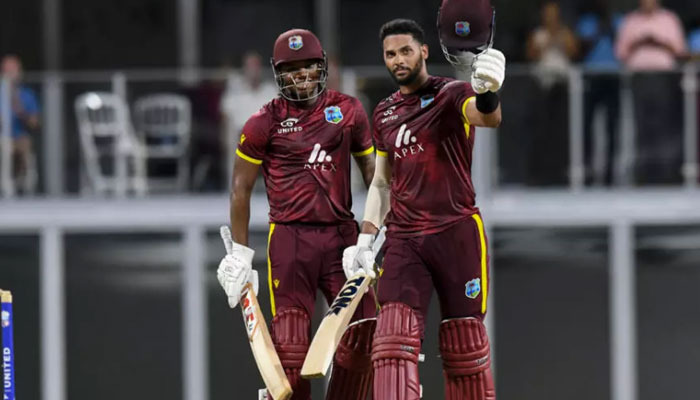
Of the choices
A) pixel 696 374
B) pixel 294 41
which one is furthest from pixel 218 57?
pixel 294 41

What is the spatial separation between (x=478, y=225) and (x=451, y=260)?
25 centimetres

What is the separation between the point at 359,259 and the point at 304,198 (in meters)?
0.45

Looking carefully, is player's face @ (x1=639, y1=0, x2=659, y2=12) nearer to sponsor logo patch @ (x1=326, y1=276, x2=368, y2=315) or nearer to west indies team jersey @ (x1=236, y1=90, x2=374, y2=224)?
west indies team jersey @ (x1=236, y1=90, x2=374, y2=224)

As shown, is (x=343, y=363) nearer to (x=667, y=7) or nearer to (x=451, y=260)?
(x=451, y=260)

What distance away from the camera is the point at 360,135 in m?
8.06

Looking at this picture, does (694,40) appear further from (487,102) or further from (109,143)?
(487,102)

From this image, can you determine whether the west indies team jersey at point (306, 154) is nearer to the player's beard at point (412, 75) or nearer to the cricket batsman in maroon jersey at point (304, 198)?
the cricket batsman in maroon jersey at point (304, 198)

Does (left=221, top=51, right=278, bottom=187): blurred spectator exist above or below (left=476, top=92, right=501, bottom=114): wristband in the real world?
Answer: above

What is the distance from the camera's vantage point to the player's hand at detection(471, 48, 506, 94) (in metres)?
7.01

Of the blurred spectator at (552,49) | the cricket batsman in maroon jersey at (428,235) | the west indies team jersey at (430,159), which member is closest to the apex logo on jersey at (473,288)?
the cricket batsman in maroon jersey at (428,235)

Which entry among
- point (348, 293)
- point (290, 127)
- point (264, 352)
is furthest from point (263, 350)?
point (290, 127)

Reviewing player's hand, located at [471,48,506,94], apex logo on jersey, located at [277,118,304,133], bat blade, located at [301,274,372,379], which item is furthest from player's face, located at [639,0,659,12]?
player's hand, located at [471,48,506,94]

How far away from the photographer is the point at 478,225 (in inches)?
305

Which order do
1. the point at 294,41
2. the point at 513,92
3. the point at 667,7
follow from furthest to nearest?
the point at 667,7
the point at 513,92
the point at 294,41
